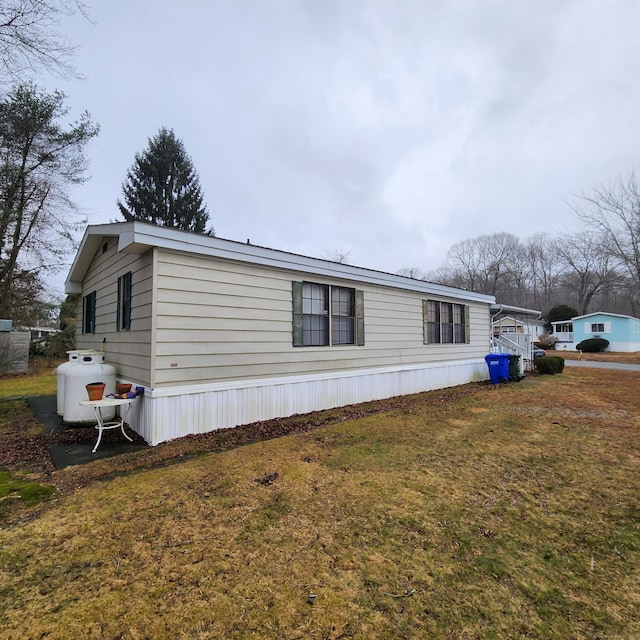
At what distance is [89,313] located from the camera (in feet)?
A: 26.8

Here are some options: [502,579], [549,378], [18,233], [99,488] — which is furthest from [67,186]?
[549,378]

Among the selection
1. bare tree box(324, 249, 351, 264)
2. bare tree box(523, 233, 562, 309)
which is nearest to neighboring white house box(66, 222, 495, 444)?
bare tree box(324, 249, 351, 264)

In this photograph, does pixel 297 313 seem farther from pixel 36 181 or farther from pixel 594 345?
pixel 594 345

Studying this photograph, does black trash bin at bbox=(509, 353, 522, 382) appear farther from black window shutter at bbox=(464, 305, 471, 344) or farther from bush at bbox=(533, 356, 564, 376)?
bush at bbox=(533, 356, 564, 376)

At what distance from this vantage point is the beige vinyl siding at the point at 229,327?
4648mm

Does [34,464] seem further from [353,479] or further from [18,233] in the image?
[18,233]

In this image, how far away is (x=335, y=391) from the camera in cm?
677

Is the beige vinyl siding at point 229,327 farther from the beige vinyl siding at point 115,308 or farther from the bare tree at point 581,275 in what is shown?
the bare tree at point 581,275

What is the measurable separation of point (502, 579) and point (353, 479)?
160 cm

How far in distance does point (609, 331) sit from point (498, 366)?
2250cm

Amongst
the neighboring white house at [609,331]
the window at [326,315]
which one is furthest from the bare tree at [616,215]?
the neighboring white house at [609,331]

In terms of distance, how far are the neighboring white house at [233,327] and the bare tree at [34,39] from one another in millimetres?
2781

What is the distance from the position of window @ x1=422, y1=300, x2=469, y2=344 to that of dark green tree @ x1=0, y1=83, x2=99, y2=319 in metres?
14.8

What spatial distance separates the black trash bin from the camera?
10.4 m
